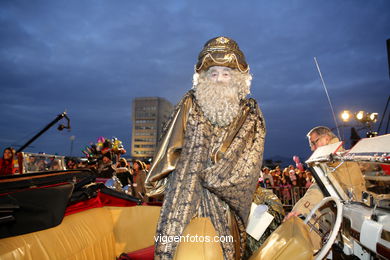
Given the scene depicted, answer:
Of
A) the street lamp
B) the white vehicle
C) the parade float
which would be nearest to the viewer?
the parade float

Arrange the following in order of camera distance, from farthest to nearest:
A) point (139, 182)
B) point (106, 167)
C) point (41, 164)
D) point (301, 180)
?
point (301, 180) → point (139, 182) → point (106, 167) → point (41, 164)

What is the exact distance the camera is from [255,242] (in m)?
2.12

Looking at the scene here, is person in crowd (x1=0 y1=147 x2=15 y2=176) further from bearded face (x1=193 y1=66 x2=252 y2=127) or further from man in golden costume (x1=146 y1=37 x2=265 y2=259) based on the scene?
bearded face (x1=193 y1=66 x2=252 y2=127)

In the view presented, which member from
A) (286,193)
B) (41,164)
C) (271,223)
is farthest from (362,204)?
(286,193)

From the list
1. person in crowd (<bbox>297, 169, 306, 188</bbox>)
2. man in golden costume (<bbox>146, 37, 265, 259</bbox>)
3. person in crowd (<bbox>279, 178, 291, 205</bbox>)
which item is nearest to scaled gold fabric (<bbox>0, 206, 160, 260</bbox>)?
man in golden costume (<bbox>146, 37, 265, 259</bbox>)

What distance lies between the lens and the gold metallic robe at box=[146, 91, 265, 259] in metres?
1.78

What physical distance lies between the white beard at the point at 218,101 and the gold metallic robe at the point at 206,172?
0.05m

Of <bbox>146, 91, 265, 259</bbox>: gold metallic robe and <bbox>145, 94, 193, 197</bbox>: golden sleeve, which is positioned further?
<bbox>145, 94, 193, 197</bbox>: golden sleeve

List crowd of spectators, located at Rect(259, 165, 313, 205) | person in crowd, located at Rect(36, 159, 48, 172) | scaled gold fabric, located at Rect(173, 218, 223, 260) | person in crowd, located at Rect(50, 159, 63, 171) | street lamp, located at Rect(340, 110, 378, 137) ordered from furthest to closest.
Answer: crowd of spectators, located at Rect(259, 165, 313, 205)
street lamp, located at Rect(340, 110, 378, 137)
person in crowd, located at Rect(50, 159, 63, 171)
person in crowd, located at Rect(36, 159, 48, 172)
scaled gold fabric, located at Rect(173, 218, 223, 260)

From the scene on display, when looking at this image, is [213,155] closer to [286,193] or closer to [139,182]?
[139,182]

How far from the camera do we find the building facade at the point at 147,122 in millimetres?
84312

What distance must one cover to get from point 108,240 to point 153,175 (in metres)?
1.02

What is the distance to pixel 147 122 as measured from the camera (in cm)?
8631

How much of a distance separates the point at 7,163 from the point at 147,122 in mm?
81325
